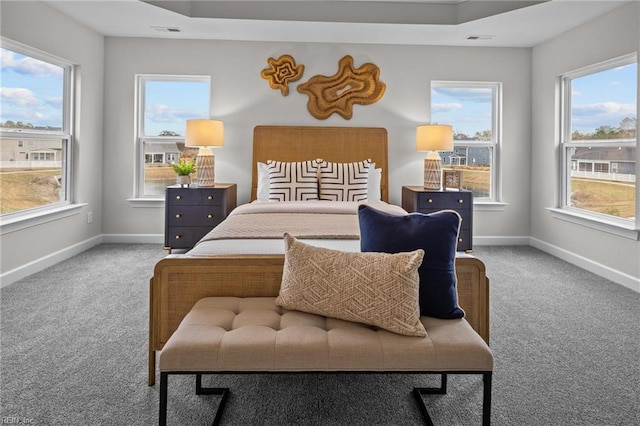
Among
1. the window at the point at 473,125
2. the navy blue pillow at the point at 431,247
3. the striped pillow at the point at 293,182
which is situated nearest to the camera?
the navy blue pillow at the point at 431,247

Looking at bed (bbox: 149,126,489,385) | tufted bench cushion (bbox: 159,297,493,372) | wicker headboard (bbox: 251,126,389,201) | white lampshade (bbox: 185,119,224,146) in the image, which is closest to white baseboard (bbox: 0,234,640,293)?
white lampshade (bbox: 185,119,224,146)

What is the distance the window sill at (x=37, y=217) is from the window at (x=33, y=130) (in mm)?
64

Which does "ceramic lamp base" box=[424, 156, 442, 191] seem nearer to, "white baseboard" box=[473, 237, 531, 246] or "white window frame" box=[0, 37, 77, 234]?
"white baseboard" box=[473, 237, 531, 246]

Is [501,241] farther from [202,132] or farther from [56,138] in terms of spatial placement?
[56,138]

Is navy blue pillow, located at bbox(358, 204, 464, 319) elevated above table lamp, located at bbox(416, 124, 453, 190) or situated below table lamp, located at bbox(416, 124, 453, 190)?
below

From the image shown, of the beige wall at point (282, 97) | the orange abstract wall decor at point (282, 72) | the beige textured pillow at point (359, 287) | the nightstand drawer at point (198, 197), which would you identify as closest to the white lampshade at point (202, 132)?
the beige wall at point (282, 97)

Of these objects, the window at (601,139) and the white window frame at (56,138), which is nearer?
the white window frame at (56,138)

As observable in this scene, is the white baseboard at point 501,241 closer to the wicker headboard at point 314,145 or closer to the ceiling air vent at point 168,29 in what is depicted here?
the wicker headboard at point 314,145

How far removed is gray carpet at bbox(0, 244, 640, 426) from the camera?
1974 mm

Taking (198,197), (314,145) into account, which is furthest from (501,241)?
(198,197)

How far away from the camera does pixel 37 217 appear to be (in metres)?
4.19

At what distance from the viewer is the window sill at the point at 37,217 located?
3807mm

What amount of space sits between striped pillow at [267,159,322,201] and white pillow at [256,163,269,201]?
9 centimetres

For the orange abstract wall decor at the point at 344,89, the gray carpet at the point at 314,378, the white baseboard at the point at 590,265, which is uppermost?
the orange abstract wall decor at the point at 344,89
